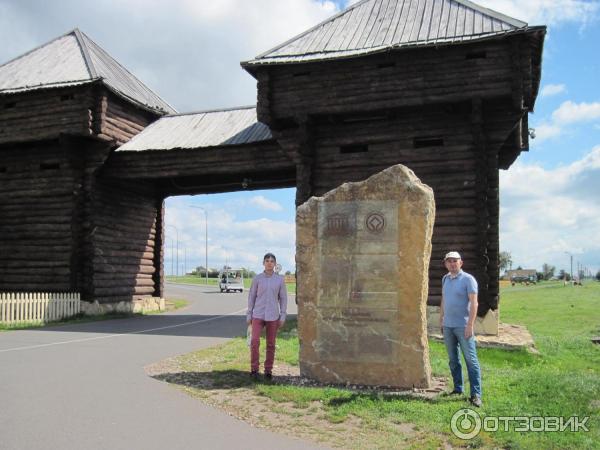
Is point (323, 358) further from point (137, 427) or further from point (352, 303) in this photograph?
point (137, 427)

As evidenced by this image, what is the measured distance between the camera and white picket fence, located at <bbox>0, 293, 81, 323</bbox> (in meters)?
18.4

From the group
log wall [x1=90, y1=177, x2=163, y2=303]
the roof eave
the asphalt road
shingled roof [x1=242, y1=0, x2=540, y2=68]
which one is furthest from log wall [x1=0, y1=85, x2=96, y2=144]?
the asphalt road

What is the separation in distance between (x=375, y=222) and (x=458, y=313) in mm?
1748

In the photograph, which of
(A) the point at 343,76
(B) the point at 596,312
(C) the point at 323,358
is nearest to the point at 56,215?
(A) the point at 343,76

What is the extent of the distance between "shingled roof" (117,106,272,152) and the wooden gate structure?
0.36ft

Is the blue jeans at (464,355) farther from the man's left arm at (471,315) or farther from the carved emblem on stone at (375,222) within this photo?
the carved emblem on stone at (375,222)

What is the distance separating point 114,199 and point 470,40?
51.1ft

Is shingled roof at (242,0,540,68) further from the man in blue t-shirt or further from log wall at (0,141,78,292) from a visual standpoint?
the man in blue t-shirt

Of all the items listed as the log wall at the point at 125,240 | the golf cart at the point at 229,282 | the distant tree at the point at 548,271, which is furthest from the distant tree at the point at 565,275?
the log wall at the point at 125,240

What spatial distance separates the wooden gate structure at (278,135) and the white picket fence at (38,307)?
36.2 inches

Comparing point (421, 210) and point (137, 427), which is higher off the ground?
point (421, 210)

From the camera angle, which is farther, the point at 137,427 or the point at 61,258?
the point at 61,258

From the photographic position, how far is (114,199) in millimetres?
23359

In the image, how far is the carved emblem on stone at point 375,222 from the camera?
26.4ft
